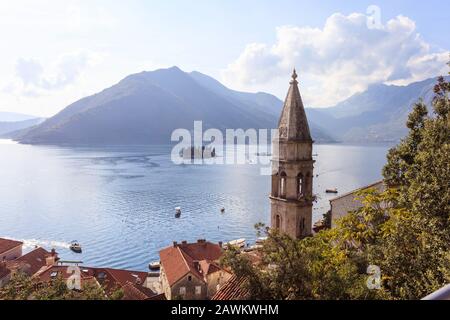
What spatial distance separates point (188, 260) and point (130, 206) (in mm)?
49079

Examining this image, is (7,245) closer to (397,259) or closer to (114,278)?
(114,278)

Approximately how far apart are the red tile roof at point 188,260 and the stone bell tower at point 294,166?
66.6 ft

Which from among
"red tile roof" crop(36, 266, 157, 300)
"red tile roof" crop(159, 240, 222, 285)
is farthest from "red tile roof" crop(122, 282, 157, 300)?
"red tile roof" crop(159, 240, 222, 285)

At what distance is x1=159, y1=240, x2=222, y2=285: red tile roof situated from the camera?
125ft

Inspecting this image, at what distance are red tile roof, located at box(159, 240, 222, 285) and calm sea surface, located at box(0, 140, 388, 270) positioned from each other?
11.9 meters

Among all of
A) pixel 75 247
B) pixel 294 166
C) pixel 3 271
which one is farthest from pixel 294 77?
pixel 75 247

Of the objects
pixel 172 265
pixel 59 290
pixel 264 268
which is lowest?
pixel 172 265

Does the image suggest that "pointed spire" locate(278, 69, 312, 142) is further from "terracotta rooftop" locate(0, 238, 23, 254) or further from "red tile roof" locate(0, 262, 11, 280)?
"terracotta rooftop" locate(0, 238, 23, 254)

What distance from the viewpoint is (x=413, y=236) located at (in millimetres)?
12000

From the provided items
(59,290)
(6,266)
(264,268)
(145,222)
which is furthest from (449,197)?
(145,222)

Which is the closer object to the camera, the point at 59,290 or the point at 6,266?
the point at 59,290
